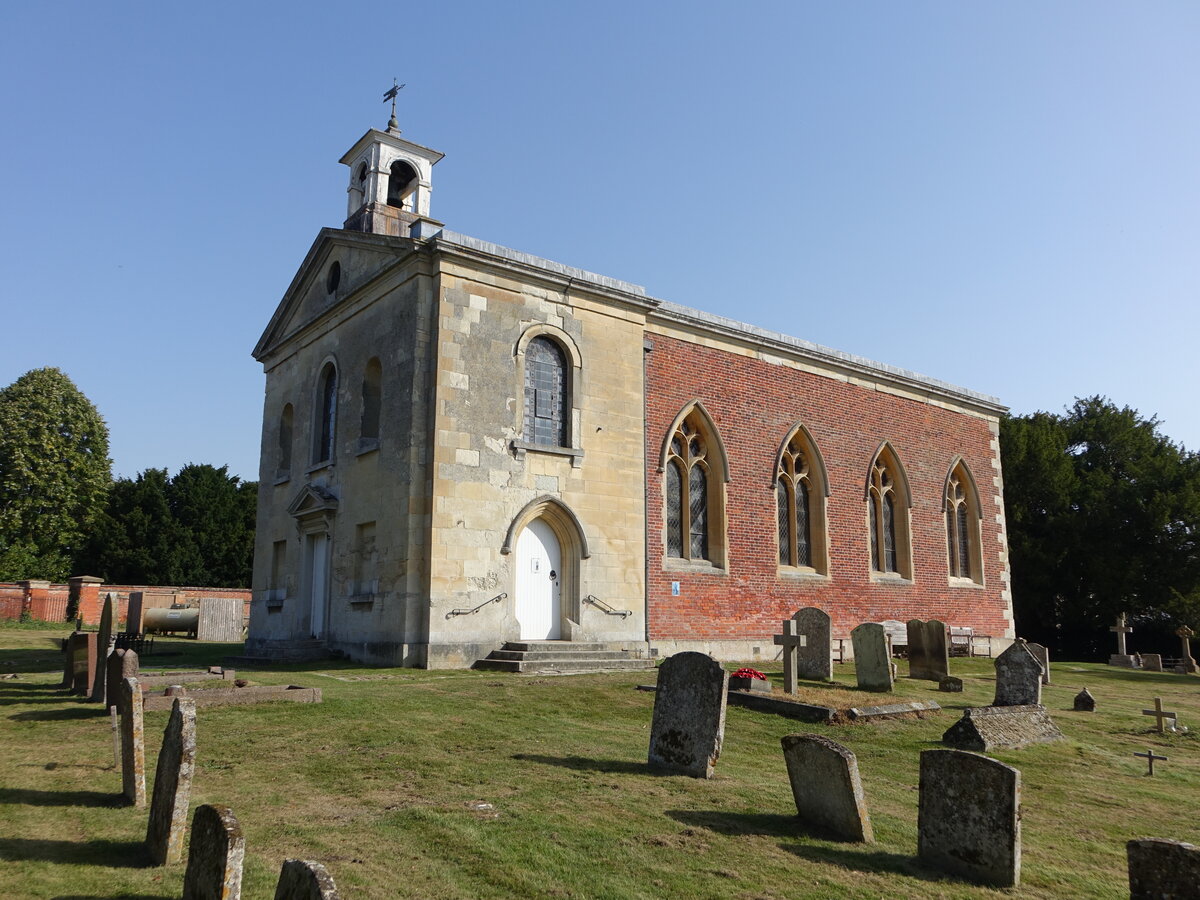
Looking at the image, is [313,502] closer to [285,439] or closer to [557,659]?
[285,439]

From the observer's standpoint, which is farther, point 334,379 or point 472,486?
point 334,379

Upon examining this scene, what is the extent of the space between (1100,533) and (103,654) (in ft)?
109

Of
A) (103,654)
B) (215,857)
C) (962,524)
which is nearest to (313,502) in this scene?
(103,654)

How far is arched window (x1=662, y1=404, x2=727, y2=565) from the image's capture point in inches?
801

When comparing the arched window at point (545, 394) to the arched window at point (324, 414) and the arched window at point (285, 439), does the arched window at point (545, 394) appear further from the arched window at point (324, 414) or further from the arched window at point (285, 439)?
the arched window at point (285, 439)

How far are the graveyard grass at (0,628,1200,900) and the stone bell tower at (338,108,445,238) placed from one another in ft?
42.8

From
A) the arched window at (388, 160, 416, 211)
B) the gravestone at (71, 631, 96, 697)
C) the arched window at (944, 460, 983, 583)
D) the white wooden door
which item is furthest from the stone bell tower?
the arched window at (944, 460, 983, 583)

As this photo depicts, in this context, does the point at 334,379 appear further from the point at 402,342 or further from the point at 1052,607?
the point at 1052,607

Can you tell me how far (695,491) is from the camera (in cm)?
2088

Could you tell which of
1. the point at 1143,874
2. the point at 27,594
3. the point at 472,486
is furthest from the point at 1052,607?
the point at 27,594

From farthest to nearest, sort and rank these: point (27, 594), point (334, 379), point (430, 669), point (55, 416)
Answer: point (55, 416) → point (27, 594) → point (334, 379) → point (430, 669)

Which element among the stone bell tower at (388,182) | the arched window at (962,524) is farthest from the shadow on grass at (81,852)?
the arched window at (962,524)

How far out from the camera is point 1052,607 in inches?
1356

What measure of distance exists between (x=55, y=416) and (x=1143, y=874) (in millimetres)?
49646
